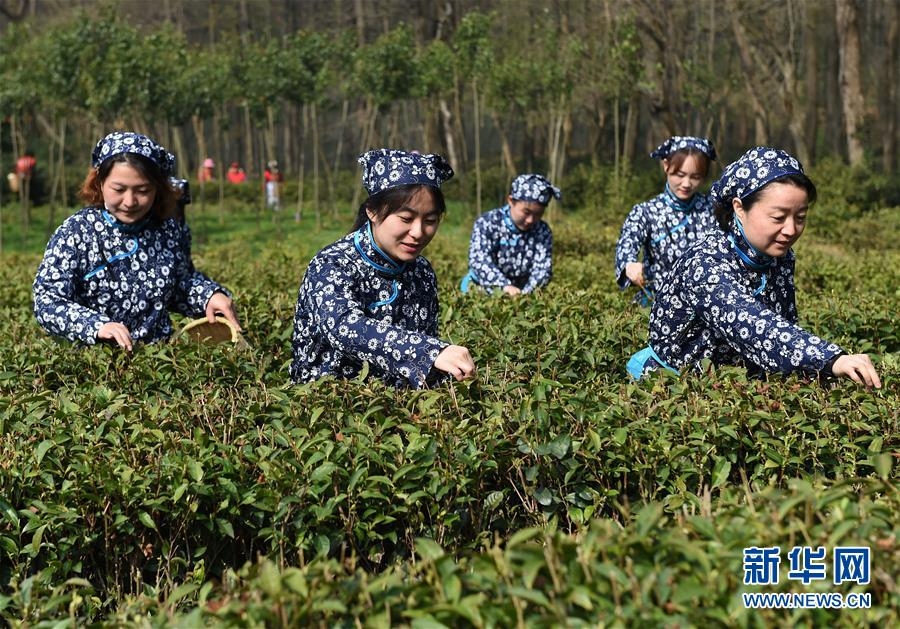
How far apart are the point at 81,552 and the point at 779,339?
2.28 meters

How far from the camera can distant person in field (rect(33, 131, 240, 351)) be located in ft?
15.8

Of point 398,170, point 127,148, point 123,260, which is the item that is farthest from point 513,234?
point 398,170

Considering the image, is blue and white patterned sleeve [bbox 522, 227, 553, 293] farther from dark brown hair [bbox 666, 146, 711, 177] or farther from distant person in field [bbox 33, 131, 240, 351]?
distant person in field [bbox 33, 131, 240, 351]

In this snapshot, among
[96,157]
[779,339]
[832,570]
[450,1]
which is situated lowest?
[832,570]

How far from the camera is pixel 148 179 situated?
4.89 metres

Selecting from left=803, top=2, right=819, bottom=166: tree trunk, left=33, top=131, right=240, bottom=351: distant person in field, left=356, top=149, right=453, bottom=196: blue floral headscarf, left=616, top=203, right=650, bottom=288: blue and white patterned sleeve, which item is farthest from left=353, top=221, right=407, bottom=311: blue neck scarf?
left=803, top=2, right=819, bottom=166: tree trunk

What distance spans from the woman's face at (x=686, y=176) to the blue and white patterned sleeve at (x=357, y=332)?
3268mm

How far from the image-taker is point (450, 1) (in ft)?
99.4

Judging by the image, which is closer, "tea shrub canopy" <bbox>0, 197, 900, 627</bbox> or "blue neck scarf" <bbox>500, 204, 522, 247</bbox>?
"tea shrub canopy" <bbox>0, 197, 900, 627</bbox>

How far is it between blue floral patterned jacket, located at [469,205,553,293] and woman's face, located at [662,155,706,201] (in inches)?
66.1

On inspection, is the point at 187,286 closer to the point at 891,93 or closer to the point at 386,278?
the point at 386,278

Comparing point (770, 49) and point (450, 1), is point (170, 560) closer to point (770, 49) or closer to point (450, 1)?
point (770, 49)

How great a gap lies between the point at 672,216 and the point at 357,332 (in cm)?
343

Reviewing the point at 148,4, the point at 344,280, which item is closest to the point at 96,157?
the point at 344,280
